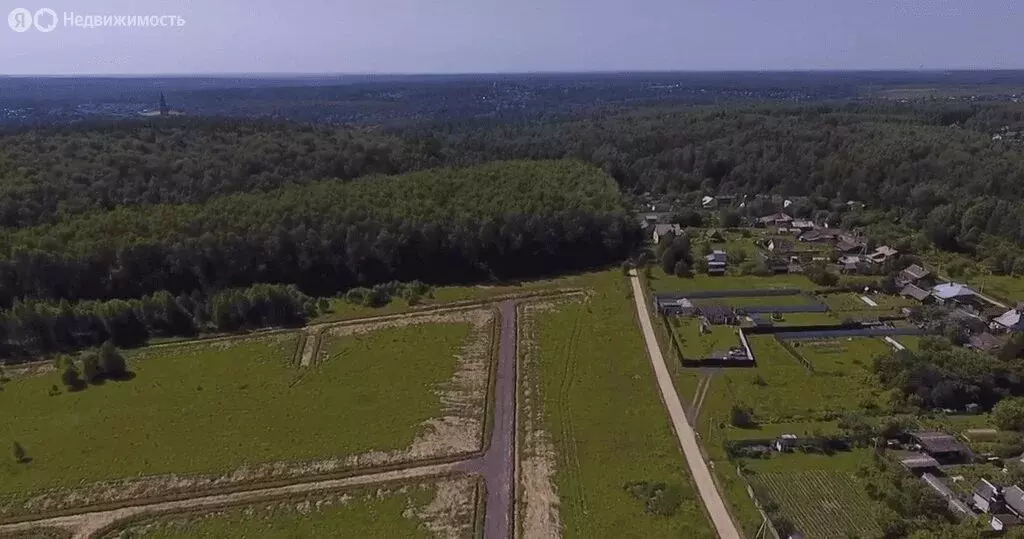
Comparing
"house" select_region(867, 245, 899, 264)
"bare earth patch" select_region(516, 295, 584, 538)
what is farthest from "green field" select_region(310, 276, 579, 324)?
"house" select_region(867, 245, 899, 264)

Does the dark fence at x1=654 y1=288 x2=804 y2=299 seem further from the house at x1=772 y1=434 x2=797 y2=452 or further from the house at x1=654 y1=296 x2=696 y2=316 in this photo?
the house at x1=772 y1=434 x2=797 y2=452

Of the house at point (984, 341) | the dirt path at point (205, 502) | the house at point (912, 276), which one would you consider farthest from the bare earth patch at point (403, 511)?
the house at point (912, 276)

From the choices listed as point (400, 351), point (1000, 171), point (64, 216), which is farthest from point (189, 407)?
point (1000, 171)

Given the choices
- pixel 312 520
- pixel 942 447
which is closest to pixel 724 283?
pixel 942 447

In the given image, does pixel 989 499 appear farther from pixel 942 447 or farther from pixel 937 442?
pixel 937 442

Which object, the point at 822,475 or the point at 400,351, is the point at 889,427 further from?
the point at 400,351

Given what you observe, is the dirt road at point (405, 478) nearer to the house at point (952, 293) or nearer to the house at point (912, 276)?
the house at point (952, 293)
